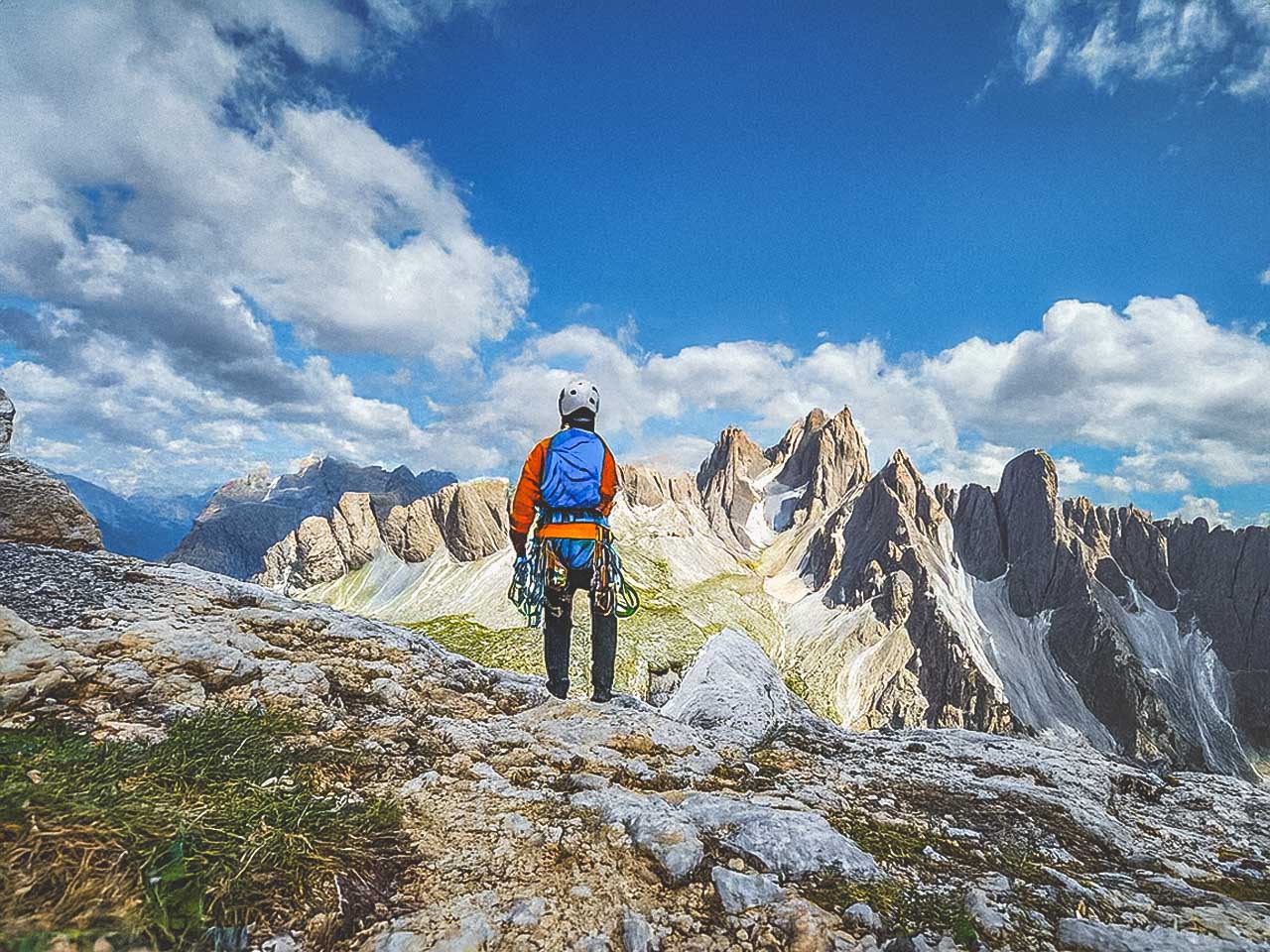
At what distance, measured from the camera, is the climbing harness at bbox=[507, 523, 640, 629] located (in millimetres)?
10922

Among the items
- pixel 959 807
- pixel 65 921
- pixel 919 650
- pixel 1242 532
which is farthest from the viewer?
pixel 1242 532

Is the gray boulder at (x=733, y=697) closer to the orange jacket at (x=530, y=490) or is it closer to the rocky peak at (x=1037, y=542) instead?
the orange jacket at (x=530, y=490)

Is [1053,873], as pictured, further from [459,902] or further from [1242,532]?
[1242,532]

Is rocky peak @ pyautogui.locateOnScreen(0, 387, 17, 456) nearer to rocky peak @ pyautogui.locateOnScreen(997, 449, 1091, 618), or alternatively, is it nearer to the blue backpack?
the blue backpack

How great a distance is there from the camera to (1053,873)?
510 cm

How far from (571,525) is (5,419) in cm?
1432

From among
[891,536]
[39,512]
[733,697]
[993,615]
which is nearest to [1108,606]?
[993,615]

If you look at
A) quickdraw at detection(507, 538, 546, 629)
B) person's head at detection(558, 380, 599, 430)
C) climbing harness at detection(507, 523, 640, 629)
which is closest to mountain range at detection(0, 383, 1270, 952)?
quickdraw at detection(507, 538, 546, 629)

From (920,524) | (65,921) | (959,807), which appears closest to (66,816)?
(65,921)

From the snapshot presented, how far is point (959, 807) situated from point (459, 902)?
6011mm

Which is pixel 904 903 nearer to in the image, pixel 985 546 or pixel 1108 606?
pixel 1108 606

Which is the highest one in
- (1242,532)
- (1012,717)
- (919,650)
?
(1242,532)

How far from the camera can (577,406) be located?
1110 cm

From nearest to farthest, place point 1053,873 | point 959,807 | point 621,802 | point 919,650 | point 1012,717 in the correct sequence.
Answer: point 1053,873, point 621,802, point 959,807, point 1012,717, point 919,650
